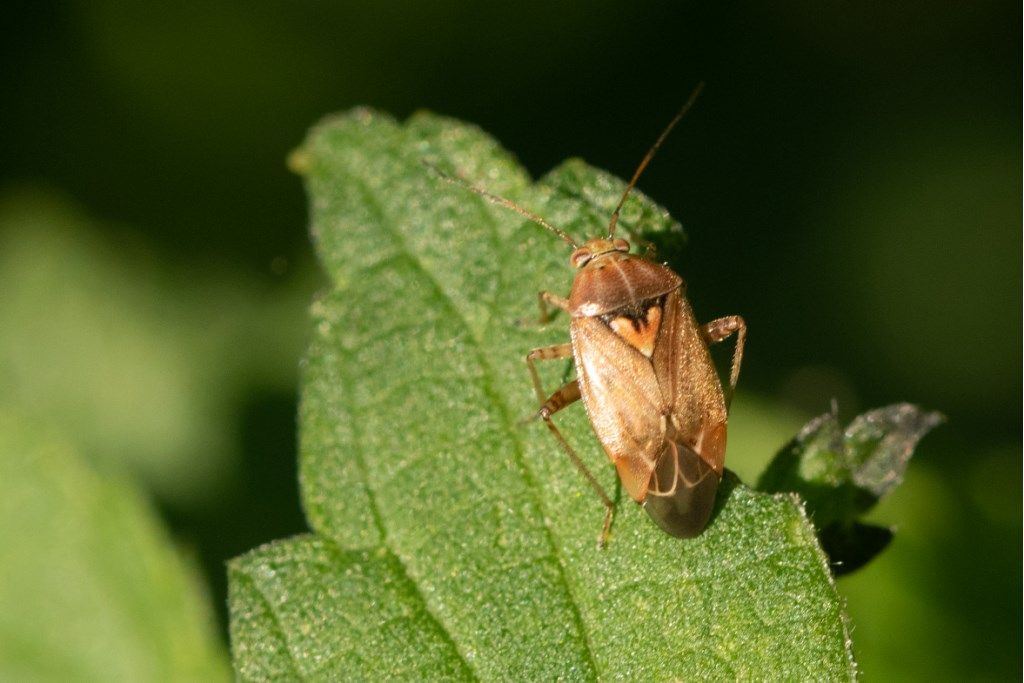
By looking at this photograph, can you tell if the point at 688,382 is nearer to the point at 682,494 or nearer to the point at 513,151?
the point at 682,494

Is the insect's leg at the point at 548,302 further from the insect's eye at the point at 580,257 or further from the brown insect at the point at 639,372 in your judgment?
the insect's eye at the point at 580,257

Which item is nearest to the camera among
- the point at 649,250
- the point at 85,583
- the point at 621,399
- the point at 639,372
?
the point at 621,399

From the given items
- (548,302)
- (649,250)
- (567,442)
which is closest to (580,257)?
(548,302)

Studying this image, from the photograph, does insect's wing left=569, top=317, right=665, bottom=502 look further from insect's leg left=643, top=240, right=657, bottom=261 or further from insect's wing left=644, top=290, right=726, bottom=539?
insect's leg left=643, top=240, right=657, bottom=261

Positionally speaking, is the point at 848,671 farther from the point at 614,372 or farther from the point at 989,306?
the point at 989,306

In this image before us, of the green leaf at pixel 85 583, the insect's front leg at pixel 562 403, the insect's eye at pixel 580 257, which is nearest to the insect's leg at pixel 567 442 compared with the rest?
the insect's front leg at pixel 562 403

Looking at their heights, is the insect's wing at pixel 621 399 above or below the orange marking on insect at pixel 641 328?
below

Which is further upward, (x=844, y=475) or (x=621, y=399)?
(x=621, y=399)

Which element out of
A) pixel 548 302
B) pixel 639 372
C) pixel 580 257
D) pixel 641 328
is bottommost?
pixel 639 372
